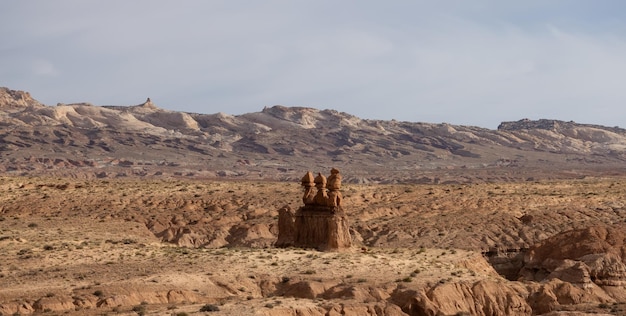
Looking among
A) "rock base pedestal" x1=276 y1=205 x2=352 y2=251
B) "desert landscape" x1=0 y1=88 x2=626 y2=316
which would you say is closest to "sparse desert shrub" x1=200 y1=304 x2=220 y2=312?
"desert landscape" x1=0 y1=88 x2=626 y2=316

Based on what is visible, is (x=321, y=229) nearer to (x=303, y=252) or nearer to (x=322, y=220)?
(x=322, y=220)

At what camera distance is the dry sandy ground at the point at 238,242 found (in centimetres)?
3881

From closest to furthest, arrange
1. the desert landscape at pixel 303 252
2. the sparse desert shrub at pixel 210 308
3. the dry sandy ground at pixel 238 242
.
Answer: the sparse desert shrub at pixel 210 308
the dry sandy ground at pixel 238 242
the desert landscape at pixel 303 252

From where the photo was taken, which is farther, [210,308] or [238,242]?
[238,242]

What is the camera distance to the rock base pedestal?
5147cm

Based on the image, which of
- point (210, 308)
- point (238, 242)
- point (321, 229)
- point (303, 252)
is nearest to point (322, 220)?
point (321, 229)

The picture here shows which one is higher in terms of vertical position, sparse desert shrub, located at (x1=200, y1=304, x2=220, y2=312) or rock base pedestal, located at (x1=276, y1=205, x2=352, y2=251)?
rock base pedestal, located at (x1=276, y1=205, x2=352, y2=251)

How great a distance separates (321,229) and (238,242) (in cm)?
1597

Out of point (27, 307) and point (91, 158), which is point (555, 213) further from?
point (91, 158)

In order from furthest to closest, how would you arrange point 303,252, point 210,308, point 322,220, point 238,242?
1. point 238,242
2. point 322,220
3. point 303,252
4. point 210,308

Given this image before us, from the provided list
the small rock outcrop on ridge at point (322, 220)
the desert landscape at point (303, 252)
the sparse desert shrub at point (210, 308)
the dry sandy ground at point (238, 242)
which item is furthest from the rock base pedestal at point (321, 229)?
the sparse desert shrub at point (210, 308)

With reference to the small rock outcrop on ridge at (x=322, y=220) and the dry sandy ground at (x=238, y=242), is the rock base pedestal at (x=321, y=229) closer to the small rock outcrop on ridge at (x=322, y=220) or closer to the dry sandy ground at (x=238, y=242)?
the small rock outcrop on ridge at (x=322, y=220)

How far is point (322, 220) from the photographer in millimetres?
51906

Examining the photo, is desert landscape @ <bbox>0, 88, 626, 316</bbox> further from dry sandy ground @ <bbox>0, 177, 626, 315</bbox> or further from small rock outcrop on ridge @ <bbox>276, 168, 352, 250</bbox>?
small rock outcrop on ridge @ <bbox>276, 168, 352, 250</bbox>
